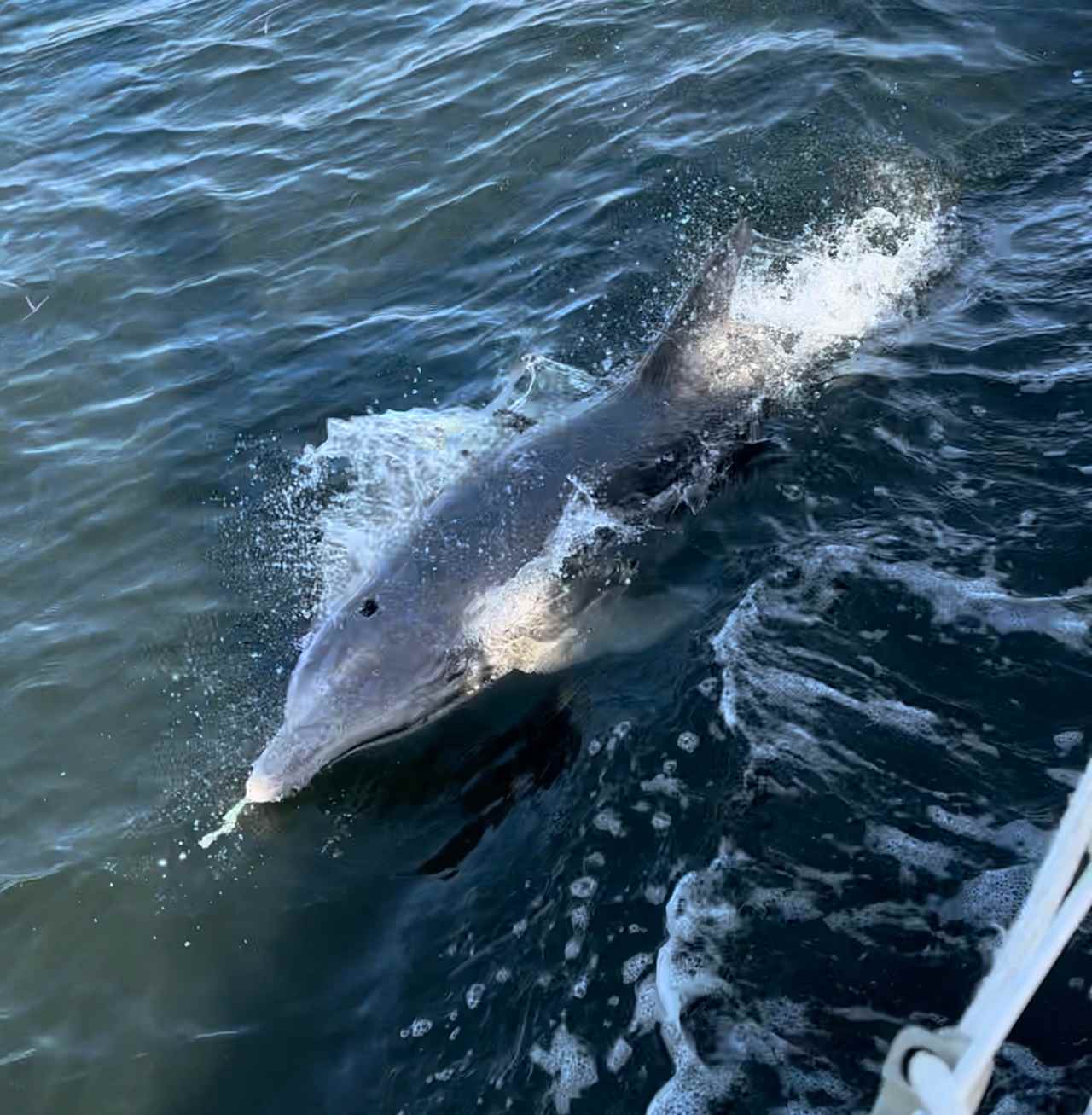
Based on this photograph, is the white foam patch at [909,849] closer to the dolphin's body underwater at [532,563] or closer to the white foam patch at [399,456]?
the dolphin's body underwater at [532,563]

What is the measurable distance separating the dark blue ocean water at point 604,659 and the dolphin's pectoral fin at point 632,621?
0.46 feet

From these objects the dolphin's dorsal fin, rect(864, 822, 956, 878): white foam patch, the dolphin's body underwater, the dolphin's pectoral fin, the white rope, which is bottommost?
rect(864, 822, 956, 878): white foam patch

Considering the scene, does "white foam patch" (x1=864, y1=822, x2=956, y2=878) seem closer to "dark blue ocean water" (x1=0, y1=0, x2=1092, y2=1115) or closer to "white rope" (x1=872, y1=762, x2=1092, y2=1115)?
"dark blue ocean water" (x1=0, y1=0, x2=1092, y2=1115)

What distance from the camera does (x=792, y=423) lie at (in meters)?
7.48

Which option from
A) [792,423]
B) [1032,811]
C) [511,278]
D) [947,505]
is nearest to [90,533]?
[511,278]

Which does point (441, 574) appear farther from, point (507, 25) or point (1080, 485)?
point (507, 25)

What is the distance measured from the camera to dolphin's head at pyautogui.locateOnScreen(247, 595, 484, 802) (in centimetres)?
593

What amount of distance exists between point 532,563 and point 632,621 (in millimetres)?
695

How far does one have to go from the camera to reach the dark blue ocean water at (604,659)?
4730 mm

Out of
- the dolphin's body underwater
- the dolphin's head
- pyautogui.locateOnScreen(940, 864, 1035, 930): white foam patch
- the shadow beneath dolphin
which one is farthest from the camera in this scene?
the dolphin's body underwater

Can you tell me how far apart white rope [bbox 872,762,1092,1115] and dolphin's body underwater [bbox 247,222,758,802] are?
3925mm

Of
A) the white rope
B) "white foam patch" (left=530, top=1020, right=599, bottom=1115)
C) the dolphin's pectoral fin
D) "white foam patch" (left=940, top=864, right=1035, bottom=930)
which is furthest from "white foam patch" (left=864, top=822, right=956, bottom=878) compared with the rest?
the white rope

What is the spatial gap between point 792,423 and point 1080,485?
1.85m

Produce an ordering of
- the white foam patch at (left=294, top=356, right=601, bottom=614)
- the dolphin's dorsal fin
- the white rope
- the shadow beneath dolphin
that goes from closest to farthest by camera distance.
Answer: the white rope < the shadow beneath dolphin < the white foam patch at (left=294, top=356, right=601, bottom=614) < the dolphin's dorsal fin
